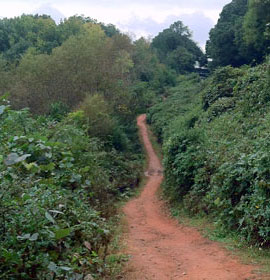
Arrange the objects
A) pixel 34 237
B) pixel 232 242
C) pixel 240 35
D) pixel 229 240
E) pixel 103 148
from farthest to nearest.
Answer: pixel 240 35, pixel 103 148, pixel 229 240, pixel 232 242, pixel 34 237

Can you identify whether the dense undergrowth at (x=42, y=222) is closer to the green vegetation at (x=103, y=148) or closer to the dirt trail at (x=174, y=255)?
the green vegetation at (x=103, y=148)

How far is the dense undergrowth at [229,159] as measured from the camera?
7914 millimetres

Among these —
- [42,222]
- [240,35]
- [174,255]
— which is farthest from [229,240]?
[240,35]

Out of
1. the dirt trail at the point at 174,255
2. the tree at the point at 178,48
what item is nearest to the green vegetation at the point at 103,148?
the dirt trail at the point at 174,255

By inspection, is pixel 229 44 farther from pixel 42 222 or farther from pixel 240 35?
pixel 42 222

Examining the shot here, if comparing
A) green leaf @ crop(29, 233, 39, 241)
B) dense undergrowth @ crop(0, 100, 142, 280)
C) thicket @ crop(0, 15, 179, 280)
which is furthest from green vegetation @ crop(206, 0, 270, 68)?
green leaf @ crop(29, 233, 39, 241)

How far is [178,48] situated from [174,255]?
49.0m

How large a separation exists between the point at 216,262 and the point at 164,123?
2293 cm

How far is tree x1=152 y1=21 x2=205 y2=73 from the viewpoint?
5172 centimetres

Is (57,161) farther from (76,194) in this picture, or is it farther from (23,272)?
(23,272)

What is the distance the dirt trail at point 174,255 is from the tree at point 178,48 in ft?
134

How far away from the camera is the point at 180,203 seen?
45.3 feet

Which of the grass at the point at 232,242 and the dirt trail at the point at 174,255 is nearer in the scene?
the dirt trail at the point at 174,255

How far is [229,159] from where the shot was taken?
33.4 ft
